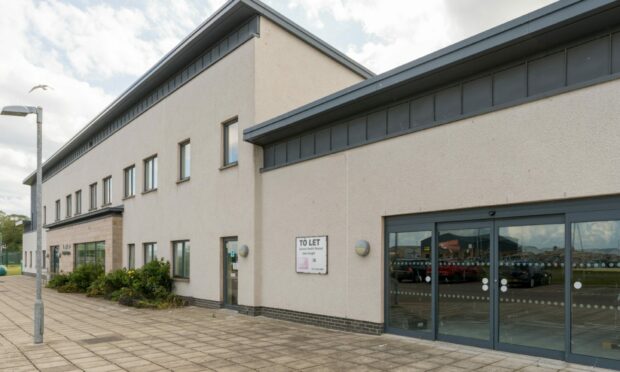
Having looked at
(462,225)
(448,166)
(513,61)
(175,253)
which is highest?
(513,61)

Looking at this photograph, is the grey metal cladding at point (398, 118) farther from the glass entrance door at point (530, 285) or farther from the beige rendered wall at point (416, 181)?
the glass entrance door at point (530, 285)

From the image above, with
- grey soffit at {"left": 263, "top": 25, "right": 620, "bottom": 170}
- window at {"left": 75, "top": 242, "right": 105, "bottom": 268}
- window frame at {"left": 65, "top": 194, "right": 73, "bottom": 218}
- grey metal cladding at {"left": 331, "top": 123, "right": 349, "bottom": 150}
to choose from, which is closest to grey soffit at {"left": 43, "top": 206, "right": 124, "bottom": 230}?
window at {"left": 75, "top": 242, "right": 105, "bottom": 268}

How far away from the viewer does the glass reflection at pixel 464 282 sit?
8.03 meters

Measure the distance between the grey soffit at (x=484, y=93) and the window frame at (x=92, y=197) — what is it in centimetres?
2024

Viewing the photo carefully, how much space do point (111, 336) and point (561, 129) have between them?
381 inches

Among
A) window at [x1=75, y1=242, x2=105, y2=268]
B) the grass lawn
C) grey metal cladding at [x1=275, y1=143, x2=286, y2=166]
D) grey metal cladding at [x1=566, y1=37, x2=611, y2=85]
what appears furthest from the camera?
the grass lawn

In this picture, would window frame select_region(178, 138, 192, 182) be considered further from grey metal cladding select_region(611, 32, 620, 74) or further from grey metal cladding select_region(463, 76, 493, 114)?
grey metal cladding select_region(611, 32, 620, 74)

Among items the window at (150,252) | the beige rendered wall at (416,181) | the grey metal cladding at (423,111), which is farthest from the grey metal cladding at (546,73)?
the window at (150,252)

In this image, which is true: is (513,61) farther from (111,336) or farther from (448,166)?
(111,336)

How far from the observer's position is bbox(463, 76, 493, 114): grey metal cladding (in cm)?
802

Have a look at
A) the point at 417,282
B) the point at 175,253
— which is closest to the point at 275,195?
the point at 417,282

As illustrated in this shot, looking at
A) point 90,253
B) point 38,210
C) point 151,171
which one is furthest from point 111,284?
point 38,210

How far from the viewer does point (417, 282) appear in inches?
360

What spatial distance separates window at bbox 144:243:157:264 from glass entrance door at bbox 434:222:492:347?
13.5 meters
